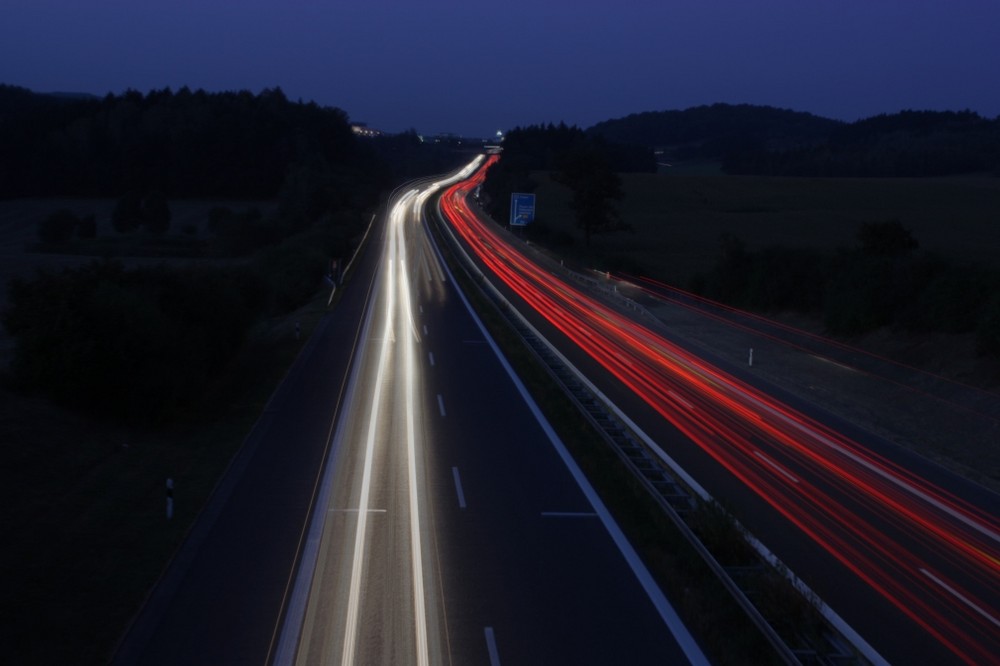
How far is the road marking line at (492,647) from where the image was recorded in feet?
30.2

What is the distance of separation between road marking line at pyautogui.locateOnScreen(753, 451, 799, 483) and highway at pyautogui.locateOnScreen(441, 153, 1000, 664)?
0.02 metres

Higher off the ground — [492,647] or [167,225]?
[492,647]

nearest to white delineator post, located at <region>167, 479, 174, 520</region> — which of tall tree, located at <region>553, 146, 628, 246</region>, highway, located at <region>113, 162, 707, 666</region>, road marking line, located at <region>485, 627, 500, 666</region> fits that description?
highway, located at <region>113, 162, 707, 666</region>

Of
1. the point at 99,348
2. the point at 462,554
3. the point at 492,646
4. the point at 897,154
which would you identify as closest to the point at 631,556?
the point at 462,554

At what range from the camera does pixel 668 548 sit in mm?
12602

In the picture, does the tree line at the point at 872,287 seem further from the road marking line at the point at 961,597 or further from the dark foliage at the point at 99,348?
the dark foliage at the point at 99,348

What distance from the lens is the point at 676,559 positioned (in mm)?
12078

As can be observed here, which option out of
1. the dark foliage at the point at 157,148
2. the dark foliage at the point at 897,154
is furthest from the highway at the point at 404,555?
the dark foliage at the point at 897,154

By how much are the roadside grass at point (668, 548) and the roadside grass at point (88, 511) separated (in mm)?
5936

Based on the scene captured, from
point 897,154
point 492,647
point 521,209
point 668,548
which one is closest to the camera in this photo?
point 492,647

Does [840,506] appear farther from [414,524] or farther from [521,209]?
[521,209]

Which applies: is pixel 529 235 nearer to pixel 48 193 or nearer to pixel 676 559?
pixel 48 193

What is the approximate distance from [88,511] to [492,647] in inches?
274

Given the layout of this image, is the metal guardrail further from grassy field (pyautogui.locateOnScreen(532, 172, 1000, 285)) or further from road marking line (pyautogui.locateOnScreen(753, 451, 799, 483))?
grassy field (pyautogui.locateOnScreen(532, 172, 1000, 285))
